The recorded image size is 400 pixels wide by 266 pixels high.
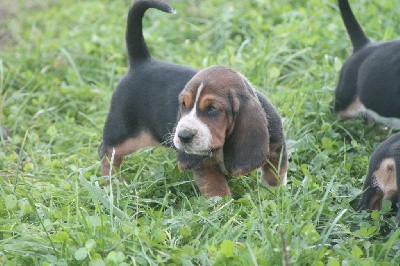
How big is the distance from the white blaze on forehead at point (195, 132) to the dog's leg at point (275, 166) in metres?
0.57

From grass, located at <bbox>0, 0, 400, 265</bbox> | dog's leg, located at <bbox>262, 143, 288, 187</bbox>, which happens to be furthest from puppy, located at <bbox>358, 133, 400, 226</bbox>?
dog's leg, located at <bbox>262, 143, 288, 187</bbox>

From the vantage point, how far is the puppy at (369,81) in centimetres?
671

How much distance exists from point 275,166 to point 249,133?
51 centimetres

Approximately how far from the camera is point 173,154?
21.4ft

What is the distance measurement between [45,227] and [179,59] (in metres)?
3.97

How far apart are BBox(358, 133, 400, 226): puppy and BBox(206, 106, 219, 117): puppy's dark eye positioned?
1.03 meters

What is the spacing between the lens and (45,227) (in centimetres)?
495

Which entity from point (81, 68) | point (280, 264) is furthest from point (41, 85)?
point (280, 264)

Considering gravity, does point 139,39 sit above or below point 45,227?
above

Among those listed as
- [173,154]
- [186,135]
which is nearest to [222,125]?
[186,135]

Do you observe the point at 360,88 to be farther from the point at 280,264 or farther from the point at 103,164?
the point at 280,264

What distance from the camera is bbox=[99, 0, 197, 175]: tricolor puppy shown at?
588cm

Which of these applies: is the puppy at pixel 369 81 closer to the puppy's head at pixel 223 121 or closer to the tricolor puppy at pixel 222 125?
the tricolor puppy at pixel 222 125

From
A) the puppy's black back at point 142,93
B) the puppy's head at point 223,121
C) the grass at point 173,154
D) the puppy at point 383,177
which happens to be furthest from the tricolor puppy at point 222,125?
the puppy at point 383,177
